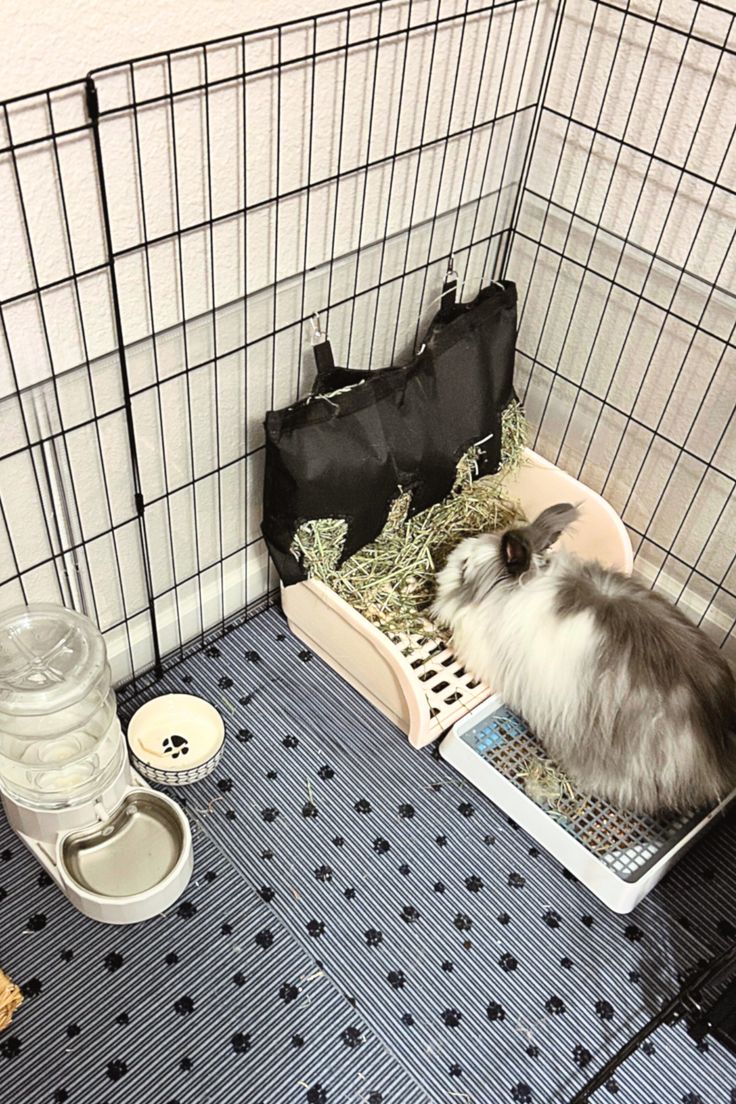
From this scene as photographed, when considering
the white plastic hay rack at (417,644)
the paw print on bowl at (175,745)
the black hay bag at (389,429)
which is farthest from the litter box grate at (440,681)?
the paw print on bowl at (175,745)

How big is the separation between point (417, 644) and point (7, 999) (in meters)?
1.22

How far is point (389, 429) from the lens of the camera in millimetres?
2457

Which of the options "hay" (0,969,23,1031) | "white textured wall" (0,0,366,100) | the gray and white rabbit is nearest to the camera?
"white textured wall" (0,0,366,100)

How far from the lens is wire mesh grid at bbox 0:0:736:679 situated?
182cm

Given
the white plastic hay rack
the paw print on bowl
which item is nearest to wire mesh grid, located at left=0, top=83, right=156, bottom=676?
the paw print on bowl

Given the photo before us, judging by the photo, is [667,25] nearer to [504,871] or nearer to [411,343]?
[411,343]

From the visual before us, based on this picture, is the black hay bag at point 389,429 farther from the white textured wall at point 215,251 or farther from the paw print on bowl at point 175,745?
the paw print on bowl at point 175,745

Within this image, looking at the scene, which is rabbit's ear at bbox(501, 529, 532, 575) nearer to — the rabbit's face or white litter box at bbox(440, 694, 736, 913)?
the rabbit's face

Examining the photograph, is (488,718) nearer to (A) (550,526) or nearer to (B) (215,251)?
(A) (550,526)

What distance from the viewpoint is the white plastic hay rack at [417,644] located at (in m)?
2.43

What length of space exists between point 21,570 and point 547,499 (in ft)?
4.66

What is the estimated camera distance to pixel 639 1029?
2111 millimetres

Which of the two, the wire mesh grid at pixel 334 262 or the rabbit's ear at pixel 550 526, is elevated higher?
the wire mesh grid at pixel 334 262

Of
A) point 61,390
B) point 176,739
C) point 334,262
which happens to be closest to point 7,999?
point 176,739
